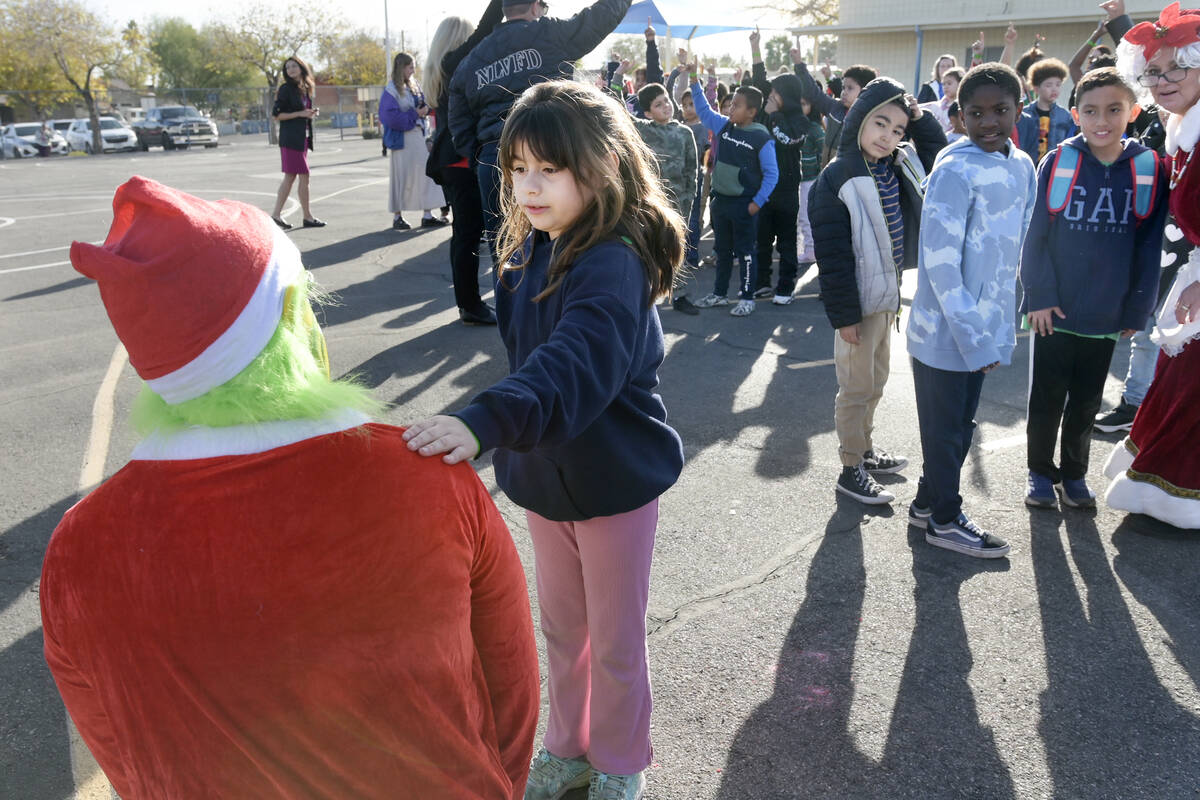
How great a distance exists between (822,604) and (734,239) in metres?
4.99

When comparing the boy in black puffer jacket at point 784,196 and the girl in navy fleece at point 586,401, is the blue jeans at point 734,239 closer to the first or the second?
the boy in black puffer jacket at point 784,196

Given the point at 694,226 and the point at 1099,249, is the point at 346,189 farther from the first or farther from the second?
the point at 1099,249

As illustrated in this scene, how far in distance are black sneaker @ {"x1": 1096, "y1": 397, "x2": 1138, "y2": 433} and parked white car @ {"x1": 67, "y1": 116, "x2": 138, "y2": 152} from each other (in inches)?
1470

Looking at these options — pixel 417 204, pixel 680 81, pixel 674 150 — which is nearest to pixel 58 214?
pixel 417 204

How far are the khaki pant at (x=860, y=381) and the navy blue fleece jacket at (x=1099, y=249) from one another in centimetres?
69

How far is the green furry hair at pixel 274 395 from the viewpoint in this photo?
4.07 ft

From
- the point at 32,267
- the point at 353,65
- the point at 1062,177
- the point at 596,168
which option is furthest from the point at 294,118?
the point at 353,65

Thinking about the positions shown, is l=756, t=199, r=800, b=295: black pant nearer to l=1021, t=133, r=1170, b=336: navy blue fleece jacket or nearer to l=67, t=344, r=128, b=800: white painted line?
l=1021, t=133, r=1170, b=336: navy blue fleece jacket

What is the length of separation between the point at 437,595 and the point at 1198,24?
401 cm

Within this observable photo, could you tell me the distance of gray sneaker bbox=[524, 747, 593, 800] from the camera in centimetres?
247

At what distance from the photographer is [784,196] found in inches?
321

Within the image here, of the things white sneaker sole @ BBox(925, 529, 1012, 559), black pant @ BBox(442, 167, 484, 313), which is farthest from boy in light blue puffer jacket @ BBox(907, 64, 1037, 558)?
black pant @ BBox(442, 167, 484, 313)

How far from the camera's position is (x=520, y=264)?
84.1 inches

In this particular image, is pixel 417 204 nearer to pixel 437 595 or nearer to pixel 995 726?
pixel 995 726
